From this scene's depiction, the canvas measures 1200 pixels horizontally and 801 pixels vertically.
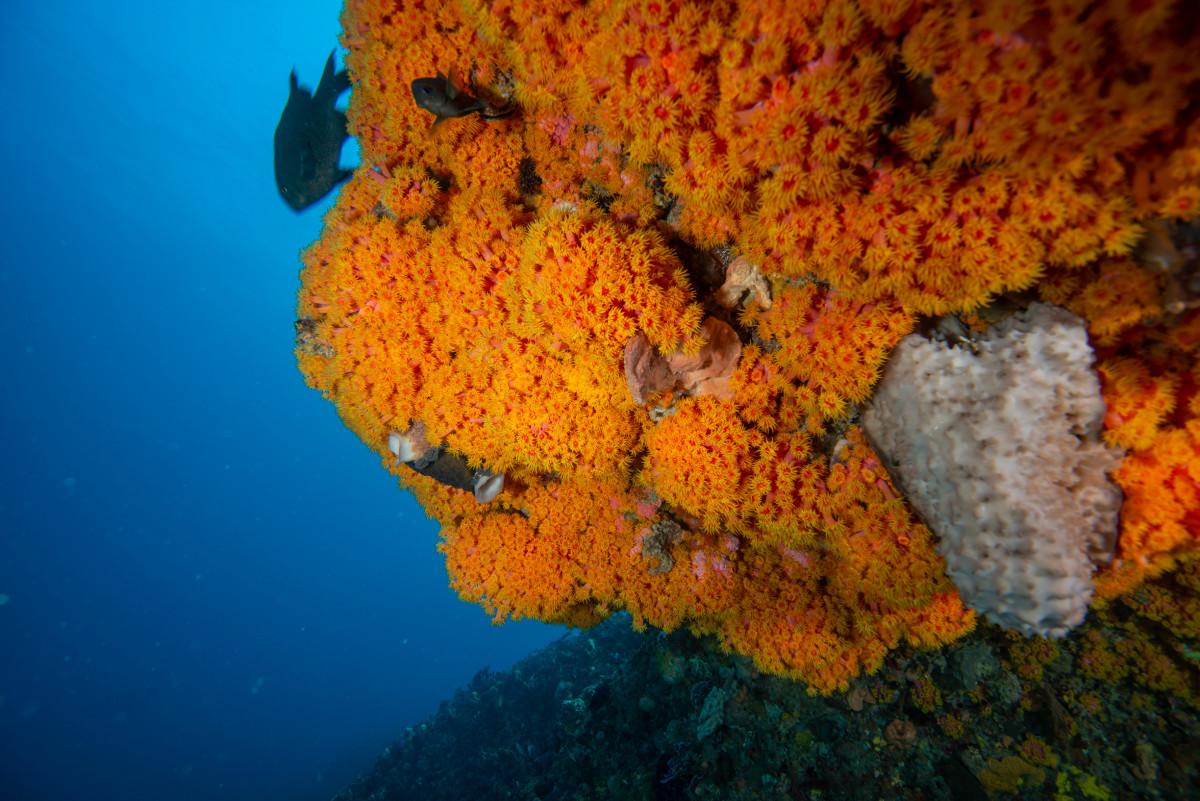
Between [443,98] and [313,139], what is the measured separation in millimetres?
3413

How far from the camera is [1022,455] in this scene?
266 centimetres

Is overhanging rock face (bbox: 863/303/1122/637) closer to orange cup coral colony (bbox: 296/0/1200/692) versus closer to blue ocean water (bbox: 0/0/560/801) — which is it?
orange cup coral colony (bbox: 296/0/1200/692)

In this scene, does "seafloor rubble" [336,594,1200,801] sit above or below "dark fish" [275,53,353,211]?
below

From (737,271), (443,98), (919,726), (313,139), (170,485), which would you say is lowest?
(919,726)

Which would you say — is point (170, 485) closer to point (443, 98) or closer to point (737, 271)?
point (443, 98)

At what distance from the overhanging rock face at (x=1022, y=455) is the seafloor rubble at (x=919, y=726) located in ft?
Result: 5.58

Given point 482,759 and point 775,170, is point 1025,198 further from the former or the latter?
point 482,759

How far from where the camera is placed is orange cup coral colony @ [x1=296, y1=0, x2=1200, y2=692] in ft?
7.03

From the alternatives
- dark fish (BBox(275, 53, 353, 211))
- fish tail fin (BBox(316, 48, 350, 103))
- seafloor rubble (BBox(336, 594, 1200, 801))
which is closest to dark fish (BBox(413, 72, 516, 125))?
dark fish (BBox(275, 53, 353, 211))

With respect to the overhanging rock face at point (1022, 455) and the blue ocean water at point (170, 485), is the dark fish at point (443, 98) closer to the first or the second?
the overhanging rock face at point (1022, 455)

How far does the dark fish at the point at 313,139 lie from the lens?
5746 mm

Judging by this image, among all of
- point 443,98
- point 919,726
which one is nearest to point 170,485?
point 443,98

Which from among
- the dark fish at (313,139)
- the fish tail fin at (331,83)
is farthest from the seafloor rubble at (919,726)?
the fish tail fin at (331,83)

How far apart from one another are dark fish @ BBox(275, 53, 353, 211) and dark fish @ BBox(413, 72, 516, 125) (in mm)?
2900
